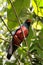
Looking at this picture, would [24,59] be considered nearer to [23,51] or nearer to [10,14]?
[23,51]

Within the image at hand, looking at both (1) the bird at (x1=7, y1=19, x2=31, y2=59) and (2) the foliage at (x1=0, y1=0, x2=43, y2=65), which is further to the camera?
(1) the bird at (x1=7, y1=19, x2=31, y2=59)

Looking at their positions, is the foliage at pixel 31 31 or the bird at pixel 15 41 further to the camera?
the bird at pixel 15 41

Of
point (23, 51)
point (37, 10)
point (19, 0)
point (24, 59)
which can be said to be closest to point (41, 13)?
point (37, 10)

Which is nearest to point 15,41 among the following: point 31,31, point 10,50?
point 10,50

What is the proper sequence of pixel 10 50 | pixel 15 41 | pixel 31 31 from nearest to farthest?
pixel 31 31, pixel 10 50, pixel 15 41

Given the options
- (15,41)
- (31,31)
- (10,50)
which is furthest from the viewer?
(15,41)

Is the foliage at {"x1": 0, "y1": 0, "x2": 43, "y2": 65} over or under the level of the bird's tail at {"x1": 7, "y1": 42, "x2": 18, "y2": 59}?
over

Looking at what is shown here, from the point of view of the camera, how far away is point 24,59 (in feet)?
4.80

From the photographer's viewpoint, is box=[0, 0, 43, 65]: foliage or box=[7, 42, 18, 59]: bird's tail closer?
box=[0, 0, 43, 65]: foliage

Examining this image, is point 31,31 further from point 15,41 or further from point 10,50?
point 15,41

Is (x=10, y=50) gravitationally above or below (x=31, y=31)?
below

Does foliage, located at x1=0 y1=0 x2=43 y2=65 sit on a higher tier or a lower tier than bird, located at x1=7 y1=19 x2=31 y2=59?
higher

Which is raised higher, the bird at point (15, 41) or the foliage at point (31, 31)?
the foliage at point (31, 31)

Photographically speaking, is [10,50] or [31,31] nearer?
[31,31]
